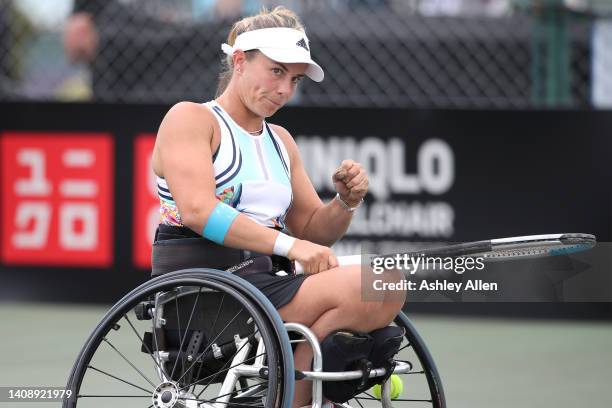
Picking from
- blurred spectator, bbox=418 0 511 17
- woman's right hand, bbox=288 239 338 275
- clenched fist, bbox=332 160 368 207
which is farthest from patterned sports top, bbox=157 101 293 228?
blurred spectator, bbox=418 0 511 17

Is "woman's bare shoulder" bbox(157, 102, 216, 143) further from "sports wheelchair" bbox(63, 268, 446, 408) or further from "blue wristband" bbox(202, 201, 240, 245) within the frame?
"sports wheelchair" bbox(63, 268, 446, 408)

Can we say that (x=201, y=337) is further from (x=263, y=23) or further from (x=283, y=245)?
(x=263, y=23)

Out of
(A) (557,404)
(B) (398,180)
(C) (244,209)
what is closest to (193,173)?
(C) (244,209)

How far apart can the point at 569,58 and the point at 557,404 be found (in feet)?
10.3

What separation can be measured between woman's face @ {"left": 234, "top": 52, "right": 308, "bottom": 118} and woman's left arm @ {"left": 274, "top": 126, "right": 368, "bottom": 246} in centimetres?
31

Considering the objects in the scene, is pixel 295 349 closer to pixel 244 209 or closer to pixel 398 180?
pixel 244 209

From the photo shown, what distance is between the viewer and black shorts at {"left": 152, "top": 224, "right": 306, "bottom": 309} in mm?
3941

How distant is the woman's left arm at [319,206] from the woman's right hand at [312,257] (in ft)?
1.28

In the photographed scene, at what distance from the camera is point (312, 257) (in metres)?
3.84

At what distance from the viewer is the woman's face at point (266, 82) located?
4.10 meters

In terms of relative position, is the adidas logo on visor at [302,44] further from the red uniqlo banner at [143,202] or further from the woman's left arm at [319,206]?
the red uniqlo banner at [143,202]

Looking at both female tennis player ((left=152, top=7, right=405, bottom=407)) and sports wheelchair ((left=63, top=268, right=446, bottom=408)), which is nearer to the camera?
sports wheelchair ((left=63, top=268, right=446, bottom=408))

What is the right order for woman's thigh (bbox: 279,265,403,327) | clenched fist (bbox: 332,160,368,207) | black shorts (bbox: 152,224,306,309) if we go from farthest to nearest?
clenched fist (bbox: 332,160,368,207) < black shorts (bbox: 152,224,306,309) < woman's thigh (bbox: 279,265,403,327)

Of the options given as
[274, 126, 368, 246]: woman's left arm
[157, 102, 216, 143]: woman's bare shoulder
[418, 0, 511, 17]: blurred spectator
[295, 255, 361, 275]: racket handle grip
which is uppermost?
[418, 0, 511, 17]: blurred spectator
